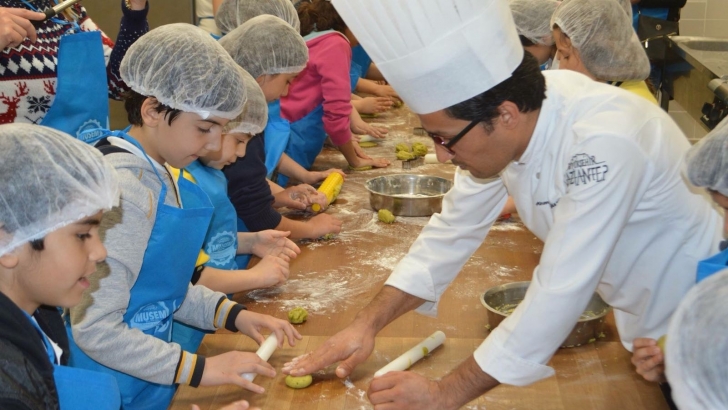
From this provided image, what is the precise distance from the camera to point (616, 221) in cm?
144

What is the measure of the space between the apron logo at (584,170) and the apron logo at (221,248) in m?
1.20

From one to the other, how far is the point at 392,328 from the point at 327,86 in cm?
184

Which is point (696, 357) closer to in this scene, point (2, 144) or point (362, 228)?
point (2, 144)

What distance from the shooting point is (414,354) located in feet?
5.85

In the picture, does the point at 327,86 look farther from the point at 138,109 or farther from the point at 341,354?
the point at 341,354

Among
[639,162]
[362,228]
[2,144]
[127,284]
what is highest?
[2,144]

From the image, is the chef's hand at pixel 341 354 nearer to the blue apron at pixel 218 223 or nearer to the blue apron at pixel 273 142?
the blue apron at pixel 218 223

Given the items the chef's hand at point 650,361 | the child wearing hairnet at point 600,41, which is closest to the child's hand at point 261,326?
the chef's hand at point 650,361

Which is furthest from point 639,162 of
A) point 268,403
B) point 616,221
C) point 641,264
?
point 268,403

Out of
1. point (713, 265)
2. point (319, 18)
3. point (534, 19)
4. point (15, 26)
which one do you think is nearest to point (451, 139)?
point (713, 265)

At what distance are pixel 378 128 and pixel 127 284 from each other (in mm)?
2545

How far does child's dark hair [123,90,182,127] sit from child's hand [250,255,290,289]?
1.71ft

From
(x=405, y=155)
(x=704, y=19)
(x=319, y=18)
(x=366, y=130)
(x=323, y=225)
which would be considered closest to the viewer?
(x=323, y=225)

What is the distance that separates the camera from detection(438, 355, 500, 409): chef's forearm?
1505mm
